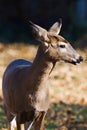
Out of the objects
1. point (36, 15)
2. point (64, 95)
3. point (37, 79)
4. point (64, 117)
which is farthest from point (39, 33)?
point (36, 15)

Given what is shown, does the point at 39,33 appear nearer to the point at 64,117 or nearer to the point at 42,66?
the point at 42,66

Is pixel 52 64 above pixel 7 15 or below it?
above

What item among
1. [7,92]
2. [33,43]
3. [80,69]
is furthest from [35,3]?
[7,92]

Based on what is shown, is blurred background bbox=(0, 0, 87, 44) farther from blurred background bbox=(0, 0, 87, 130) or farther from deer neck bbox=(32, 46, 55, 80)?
deer neck bbox=(32, 46, 55, 80)

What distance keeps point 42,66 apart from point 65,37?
44.6 feet

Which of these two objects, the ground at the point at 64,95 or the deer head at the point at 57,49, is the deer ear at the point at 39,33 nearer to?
the deer head at the point at 57,49

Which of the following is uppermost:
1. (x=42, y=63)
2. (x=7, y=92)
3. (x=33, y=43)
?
(x=42, y=63)

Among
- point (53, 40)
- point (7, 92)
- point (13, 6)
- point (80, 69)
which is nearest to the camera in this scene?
point (53, 40)

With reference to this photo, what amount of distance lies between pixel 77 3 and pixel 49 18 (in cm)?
153

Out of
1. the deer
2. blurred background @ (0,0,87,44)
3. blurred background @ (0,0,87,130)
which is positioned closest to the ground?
blurred background @ (0,0,87,130)

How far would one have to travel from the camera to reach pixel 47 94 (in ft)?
26.7

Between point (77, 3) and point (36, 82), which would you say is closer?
point (36, 82)

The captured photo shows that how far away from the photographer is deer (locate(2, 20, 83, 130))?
25.2 feet

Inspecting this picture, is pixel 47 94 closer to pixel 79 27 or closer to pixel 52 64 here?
pixel 52 64
